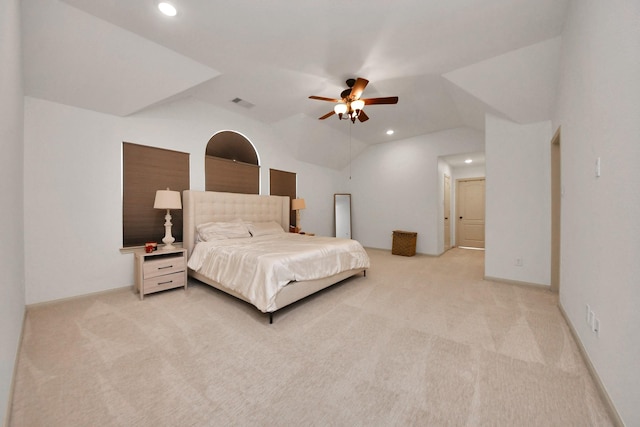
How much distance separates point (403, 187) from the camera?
607 cm

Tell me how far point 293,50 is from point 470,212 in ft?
22.1

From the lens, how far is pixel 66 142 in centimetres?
280

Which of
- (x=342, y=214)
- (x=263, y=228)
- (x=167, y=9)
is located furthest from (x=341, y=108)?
(x=342, y=214)

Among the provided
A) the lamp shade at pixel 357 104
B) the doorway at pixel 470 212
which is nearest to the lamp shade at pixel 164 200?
the lamp shade at pixel 357 104

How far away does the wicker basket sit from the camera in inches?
221

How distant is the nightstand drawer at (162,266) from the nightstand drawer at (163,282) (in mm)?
50

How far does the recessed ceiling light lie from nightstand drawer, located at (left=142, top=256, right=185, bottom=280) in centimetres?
278

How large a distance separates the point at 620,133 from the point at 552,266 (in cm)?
276

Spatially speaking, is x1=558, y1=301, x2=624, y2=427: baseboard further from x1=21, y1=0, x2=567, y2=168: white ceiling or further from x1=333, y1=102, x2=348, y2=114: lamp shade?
x1=333, y1=102, x2=348, y2=114: lamp shade

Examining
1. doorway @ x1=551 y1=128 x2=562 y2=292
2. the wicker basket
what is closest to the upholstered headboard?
the wicker basket

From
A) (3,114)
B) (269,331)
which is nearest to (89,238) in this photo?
(3,114)

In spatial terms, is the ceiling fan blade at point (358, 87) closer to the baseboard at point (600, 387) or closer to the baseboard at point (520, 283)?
the baseboard at point (600, 387)

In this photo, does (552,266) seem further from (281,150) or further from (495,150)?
(281,150)

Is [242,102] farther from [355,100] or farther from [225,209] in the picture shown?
[355,100]
